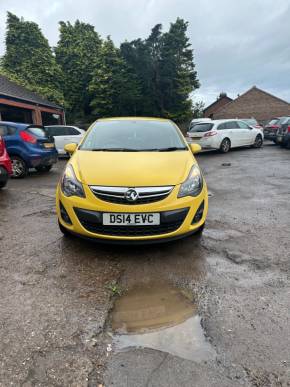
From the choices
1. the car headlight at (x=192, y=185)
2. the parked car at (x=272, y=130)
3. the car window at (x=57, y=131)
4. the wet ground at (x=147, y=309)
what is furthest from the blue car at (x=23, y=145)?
the parked car at (x=272, y=130)

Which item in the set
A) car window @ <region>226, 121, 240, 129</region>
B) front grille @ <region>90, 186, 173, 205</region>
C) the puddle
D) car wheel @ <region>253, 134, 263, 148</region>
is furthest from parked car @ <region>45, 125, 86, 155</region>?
the puddle

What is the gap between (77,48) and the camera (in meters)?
37.3

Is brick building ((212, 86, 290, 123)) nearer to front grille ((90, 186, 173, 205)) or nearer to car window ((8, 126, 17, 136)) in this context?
car window ((8, 126, 17, 136))

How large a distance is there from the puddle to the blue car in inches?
268

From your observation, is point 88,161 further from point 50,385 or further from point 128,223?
point 50,385

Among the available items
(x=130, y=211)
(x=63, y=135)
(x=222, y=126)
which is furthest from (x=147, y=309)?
(x=222, y=126)

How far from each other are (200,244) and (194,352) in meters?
1.85

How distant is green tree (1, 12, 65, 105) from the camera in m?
31.2

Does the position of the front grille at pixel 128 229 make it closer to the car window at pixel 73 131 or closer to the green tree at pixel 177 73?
A: the car window at pixel 73 131

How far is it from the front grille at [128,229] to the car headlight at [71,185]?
328 mm

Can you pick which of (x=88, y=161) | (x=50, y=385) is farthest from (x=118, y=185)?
(x=50, y=385)

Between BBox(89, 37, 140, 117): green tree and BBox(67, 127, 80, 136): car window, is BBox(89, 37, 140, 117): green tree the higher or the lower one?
the higher one

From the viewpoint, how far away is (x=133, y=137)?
443cm

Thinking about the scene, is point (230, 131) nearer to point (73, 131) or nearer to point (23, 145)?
point (73, 131)
